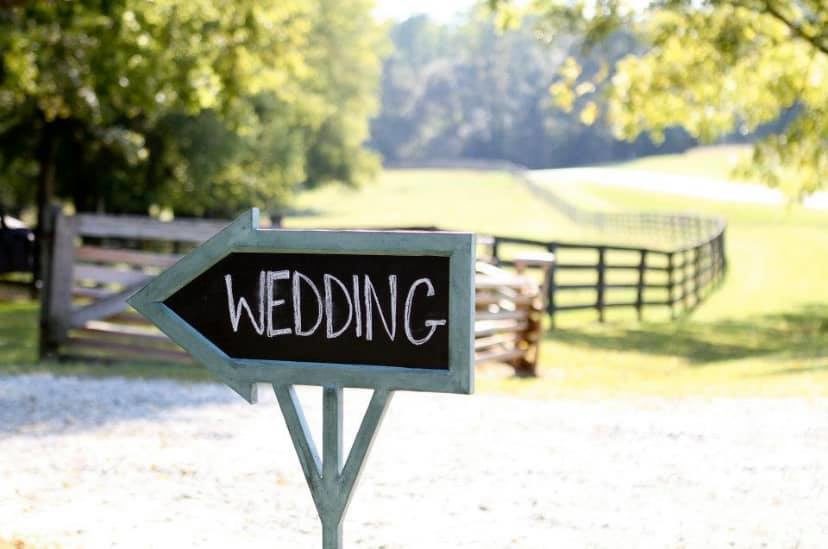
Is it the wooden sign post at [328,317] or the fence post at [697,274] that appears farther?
the fence post at [697,274]

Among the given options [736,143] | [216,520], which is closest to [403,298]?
[216,520]

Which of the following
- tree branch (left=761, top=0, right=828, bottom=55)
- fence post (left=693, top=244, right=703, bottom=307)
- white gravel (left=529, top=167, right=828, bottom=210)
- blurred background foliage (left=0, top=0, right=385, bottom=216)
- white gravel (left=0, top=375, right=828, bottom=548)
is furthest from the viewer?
white gravel (left=529, top=167, right=828, bottom=210)

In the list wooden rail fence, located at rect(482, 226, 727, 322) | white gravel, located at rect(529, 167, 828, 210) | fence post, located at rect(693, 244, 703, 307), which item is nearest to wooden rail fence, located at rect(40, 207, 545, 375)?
wooden rail fence, located at rect(482, 226, 727, 322)

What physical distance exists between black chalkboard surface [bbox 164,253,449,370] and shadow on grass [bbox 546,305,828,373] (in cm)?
1225

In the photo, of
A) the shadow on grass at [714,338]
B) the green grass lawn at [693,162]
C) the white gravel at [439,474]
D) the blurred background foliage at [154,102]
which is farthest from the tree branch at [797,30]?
the green grass lawn at [693,162]

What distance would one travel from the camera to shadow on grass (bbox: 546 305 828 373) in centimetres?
1794

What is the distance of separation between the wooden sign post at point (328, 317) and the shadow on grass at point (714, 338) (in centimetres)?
1215

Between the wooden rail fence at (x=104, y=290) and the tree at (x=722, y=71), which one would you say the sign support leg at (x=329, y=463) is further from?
the tree at (x=722, y=71)

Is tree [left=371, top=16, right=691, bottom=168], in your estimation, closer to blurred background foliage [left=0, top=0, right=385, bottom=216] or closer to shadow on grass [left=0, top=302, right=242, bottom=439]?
blurred background foliage [left=0, top=0, right=385, bottom=216]

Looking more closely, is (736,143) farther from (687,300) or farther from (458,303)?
(458,303)

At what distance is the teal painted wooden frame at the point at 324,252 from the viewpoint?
15.2 ft

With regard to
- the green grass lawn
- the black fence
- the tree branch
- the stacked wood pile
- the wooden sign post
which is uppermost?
the tree branch

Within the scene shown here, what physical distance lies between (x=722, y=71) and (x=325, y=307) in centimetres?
1834

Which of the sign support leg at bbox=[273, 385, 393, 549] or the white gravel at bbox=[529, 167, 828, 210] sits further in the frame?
the white gravel at bbox=[529, 167, 828, 210]
